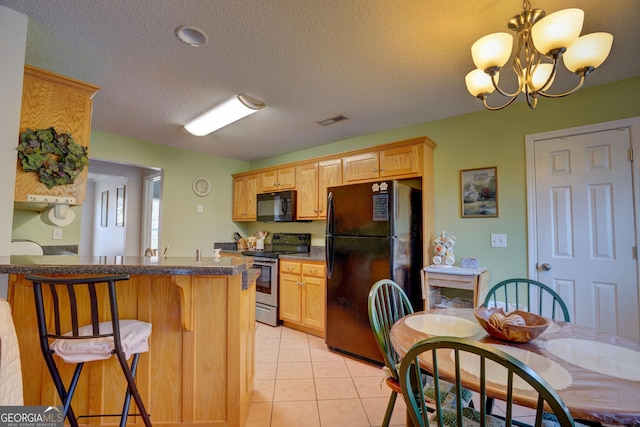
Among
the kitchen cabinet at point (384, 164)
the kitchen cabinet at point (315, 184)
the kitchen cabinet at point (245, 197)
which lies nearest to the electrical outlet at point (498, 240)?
the kitchen cabinet at point (384, 164)

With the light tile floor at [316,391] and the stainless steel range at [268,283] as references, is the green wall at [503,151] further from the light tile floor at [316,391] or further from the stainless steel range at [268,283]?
the stainless steel range at [268,283]

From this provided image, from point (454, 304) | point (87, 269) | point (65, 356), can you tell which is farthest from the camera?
point (454, 304)

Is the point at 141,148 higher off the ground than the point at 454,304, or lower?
higher

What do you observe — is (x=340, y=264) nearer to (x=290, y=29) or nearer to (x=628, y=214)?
(x=290, y=29)

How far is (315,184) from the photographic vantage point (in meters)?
3.72

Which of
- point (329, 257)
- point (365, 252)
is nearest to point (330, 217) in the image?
point (329, 257)

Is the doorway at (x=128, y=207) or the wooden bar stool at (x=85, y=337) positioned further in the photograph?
the doorway at (x=128, y=207)

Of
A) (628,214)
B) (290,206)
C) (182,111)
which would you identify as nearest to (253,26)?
(182,111)

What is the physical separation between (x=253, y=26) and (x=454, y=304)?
273 centimetres

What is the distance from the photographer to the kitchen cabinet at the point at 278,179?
4000mm

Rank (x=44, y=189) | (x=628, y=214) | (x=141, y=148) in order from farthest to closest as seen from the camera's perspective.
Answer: (x=141, y=148) < (x=628, y=214) < (x=44, y=189)

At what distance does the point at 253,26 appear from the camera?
1.69 meters

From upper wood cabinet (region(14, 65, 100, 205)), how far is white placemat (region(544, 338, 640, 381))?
2663 millimetres

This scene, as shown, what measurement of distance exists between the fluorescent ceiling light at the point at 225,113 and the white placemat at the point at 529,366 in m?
2.39
